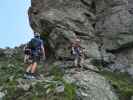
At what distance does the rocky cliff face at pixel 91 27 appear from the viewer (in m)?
34.1

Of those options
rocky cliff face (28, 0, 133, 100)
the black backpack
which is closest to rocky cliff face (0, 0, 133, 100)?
rocky cliff face (28, 0, 133, 100)

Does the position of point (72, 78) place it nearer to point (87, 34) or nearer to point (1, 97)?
point (1, 97)

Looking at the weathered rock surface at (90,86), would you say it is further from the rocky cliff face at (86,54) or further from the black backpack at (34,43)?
the black backpack at (34,43)

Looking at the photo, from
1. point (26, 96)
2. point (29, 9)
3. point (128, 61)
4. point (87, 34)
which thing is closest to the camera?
point (26, 96)

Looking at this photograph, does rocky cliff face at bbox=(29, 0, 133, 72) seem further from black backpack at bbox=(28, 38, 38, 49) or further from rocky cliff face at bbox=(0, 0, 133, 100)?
black backpack at bbox=(28, 38, 38, 49)

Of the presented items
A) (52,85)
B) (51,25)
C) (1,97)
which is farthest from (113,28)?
(1,97)

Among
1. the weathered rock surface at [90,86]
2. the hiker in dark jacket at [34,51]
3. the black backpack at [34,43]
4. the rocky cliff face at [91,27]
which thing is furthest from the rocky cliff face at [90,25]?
the black backpack at [34,43]

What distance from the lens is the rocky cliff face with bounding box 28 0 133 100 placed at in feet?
112

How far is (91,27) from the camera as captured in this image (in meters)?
37.2

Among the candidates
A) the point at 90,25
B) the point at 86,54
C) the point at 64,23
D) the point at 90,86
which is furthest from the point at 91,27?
the point at 90,86

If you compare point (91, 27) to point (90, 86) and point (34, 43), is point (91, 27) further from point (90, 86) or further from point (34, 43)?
point (90, 86)

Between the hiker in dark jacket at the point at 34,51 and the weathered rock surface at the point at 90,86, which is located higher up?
the hiker in dark jacket at the point at 34,51

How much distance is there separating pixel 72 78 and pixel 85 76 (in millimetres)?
1191

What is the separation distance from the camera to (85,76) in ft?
93.0
